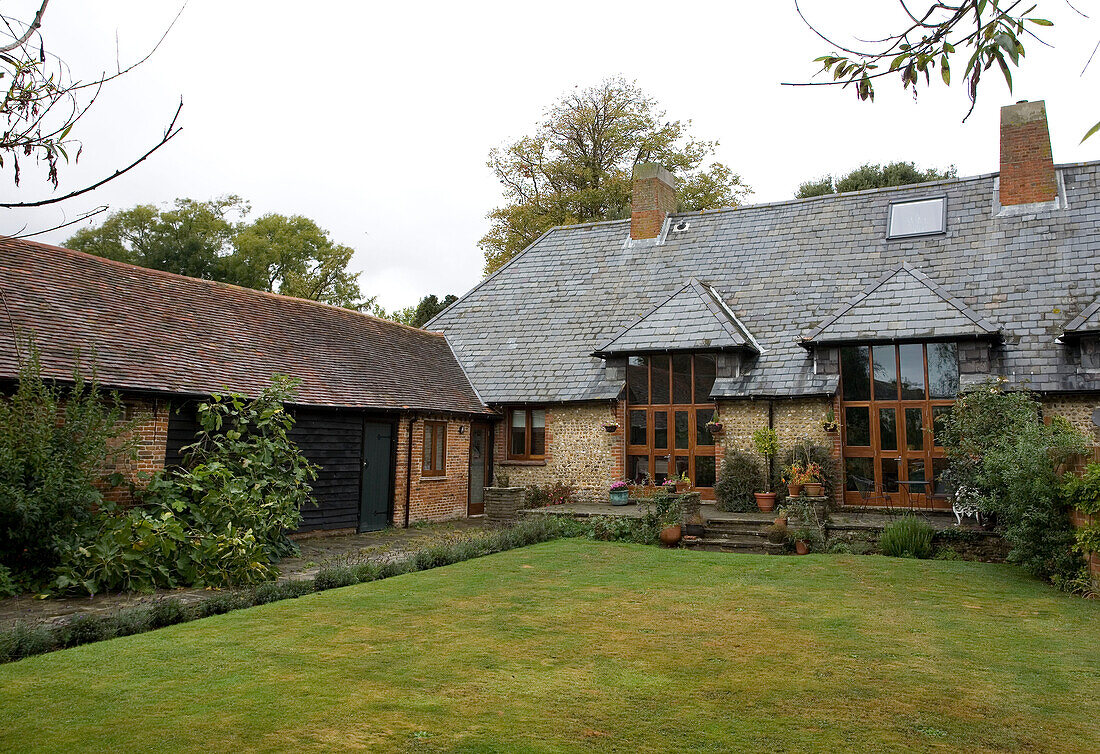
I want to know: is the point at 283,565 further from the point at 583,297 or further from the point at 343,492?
the point at 583,297

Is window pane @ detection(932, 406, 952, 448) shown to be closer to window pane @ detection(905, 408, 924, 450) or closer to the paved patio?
window pane @ detection(905, 408, 924, 450)

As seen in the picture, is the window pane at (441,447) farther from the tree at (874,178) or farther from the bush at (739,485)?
the tree at (874,178)

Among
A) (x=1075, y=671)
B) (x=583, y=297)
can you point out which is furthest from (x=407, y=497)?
(x=1075, y=671)

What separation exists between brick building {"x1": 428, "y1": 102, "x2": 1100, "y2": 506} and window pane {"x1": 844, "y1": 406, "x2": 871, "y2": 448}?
39 mm

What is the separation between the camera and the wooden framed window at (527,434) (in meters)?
18.4

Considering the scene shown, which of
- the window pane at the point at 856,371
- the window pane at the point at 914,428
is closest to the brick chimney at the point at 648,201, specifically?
the window pane at the point at 856,371

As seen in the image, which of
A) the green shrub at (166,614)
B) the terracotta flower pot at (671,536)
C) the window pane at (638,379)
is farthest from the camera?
the window pane at (638,379)

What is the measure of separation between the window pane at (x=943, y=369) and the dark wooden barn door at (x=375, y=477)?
1133 cm

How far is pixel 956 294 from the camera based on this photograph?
52.5ft

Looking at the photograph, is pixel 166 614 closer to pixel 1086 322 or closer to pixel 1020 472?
pixel 1020 472

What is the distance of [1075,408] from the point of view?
1366cm

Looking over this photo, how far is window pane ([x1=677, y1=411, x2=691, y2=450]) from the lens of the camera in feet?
54.7

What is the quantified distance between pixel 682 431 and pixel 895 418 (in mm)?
4446

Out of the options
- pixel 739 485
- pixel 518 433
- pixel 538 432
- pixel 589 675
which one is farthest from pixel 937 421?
pixel 589 675
